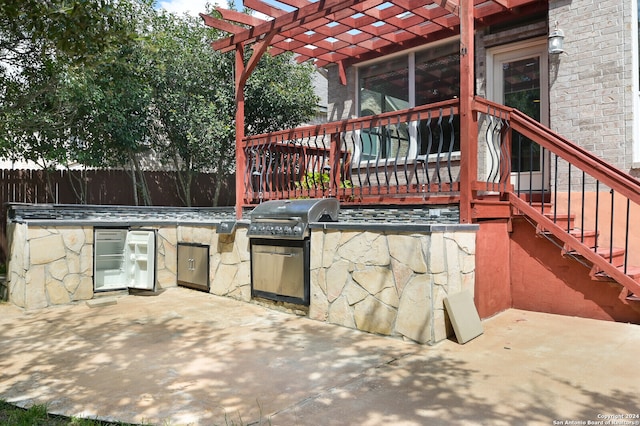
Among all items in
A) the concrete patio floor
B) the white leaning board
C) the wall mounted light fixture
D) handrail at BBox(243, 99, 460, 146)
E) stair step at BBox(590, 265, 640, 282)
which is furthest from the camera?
the wall mounted light fixture

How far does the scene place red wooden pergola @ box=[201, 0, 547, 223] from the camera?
14.9 ft

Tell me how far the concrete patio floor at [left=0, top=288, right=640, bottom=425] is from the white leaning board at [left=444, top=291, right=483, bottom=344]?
0.10 m

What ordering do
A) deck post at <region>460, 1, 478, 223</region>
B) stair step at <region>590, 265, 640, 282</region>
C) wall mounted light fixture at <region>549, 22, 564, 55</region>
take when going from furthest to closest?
wall mounted light fixture at <region>549, 22, 564, 55</region> → deck post at <region>460, 1, 478, 223</region> → stair step at <region>590, 265, 640, 282</region>

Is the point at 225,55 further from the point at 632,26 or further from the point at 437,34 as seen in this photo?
the point at 632,26

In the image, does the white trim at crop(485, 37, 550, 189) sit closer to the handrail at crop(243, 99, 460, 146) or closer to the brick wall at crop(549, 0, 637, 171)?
the brick wall at crop(549, 0, 637, 171)


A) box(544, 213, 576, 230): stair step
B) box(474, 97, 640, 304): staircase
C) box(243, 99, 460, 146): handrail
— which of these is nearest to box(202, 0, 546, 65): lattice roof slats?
box(243, 99, 460, 146): handrail

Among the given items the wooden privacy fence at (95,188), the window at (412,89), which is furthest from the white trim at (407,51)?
the wooden privacy fence at (95,188)

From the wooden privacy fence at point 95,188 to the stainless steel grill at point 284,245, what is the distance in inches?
207

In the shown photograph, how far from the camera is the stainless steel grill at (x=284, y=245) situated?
16.4 ft

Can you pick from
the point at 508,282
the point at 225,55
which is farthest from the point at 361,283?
the point at 225,55

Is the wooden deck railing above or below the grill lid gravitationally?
above

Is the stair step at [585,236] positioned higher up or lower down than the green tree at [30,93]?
lower down

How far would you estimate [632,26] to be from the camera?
5.33 m

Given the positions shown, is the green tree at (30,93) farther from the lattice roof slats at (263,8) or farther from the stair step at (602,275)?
the stair step at (602,275)
